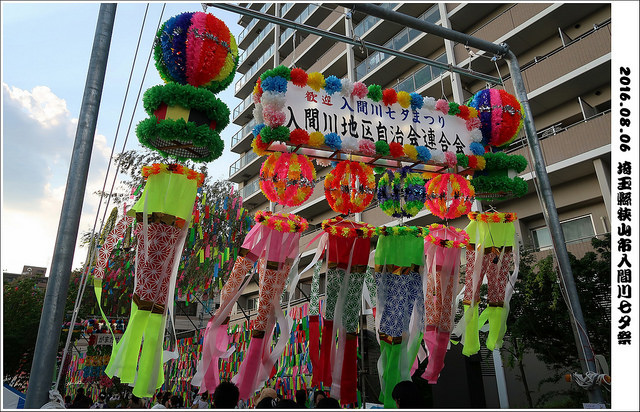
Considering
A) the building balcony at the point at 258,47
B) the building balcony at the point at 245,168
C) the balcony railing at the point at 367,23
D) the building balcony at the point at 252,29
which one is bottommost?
the building balcony at the point at 245,168

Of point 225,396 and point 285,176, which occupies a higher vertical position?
point 285,176

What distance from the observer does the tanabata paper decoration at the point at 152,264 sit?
3.17 meters

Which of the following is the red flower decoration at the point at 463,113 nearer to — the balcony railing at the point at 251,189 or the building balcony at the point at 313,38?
the building balcony at the point at 313,38

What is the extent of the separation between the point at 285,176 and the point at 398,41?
599 inches

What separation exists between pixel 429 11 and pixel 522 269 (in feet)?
38.1

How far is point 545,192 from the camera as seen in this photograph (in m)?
4.99

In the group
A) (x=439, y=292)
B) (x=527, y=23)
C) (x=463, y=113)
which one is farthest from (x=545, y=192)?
(x=527, y=23)

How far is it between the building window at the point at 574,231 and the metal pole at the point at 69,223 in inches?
437

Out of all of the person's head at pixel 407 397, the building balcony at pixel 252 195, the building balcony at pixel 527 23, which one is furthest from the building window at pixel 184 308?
the building balcony at pixel 527 23

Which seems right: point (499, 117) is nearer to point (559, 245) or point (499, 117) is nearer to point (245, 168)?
point (559, 245)

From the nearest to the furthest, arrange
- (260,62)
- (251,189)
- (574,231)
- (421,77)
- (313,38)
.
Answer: (574,231) → (421,77) → (313,38) → (251,189) → (260,62)

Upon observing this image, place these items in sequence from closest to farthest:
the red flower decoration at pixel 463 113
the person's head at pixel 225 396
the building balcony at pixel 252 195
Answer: the person's head at pixel 225 396 < the red flower decoration at pixel 463 113 < the building balcony at pixel 252 195

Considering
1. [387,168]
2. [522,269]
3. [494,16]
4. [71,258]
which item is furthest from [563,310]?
[494,16]

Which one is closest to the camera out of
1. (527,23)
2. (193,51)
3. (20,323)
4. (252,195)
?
(193,51)
